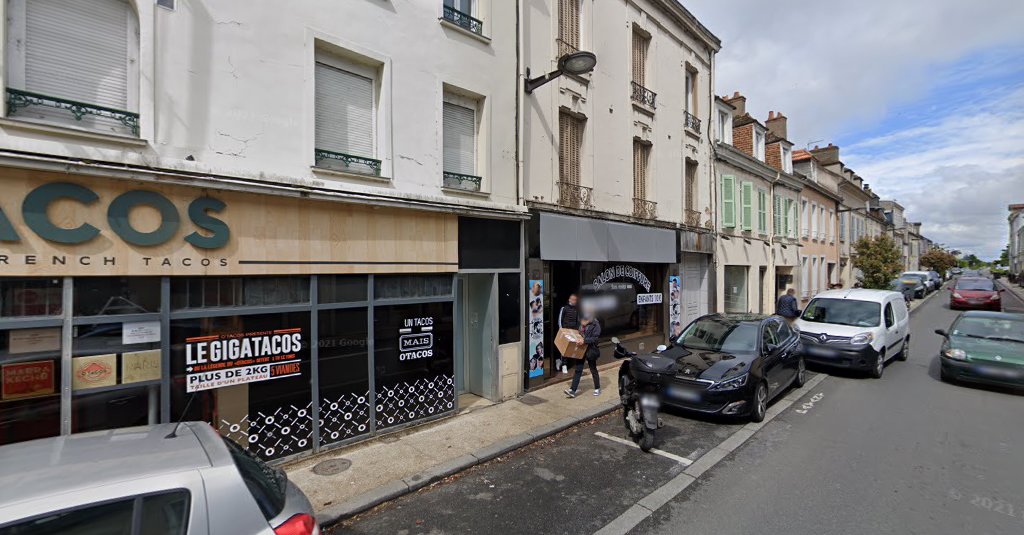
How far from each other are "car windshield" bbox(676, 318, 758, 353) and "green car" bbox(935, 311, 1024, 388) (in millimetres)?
4375

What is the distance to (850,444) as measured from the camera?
579 cm

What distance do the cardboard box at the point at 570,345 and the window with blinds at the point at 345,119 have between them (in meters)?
4.40

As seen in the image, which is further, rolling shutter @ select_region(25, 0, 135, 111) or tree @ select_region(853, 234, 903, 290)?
tree @ select_region(853, 234, 903, 290)

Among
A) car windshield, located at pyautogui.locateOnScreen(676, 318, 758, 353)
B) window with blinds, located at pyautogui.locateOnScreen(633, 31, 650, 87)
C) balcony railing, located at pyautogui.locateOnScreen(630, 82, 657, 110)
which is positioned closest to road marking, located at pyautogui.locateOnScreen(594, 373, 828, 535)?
car windshield, located at pyautogui.locateOnScreen(676, 318, 758, 353)

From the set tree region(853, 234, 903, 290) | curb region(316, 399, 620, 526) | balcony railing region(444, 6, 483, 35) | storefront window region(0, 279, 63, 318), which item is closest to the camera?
storefront window region(0, 279, 63, 318)

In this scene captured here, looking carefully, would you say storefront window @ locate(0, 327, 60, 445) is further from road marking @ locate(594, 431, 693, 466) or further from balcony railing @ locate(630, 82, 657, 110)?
balcony railing @ locate(630, 82, 657, 110)

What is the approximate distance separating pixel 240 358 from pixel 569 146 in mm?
7390

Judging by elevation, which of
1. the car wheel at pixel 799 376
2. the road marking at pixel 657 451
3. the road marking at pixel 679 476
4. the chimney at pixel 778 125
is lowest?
the road marking at pixel 657 451

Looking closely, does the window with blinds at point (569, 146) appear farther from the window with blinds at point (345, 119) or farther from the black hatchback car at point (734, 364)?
the window with blinds at point (345, 119)

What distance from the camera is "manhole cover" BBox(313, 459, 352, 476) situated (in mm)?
5055

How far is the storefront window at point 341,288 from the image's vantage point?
5.70 meters

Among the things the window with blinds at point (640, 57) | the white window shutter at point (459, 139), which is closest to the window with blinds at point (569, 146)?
the white window shutter at point (459, 139)

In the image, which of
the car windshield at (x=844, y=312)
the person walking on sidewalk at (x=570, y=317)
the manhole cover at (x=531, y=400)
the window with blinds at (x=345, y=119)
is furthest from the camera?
the car windshield at (x=844, y=312)

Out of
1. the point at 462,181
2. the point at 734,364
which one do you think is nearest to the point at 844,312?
the point at 734,364
